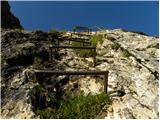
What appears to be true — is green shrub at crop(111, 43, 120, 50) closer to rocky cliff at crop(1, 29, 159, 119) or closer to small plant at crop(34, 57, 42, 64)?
rocky cliff at crop(1, 29, 159, 119)

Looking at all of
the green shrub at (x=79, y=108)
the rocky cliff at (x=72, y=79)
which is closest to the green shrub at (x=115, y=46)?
the rocky cliff at (x=72, y=79)

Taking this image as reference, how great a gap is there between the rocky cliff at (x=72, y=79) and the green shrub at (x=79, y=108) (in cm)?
27

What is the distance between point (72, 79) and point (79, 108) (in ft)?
7.06

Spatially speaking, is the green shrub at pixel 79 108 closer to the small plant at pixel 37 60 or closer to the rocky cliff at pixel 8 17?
the small plant at pixel 37 60

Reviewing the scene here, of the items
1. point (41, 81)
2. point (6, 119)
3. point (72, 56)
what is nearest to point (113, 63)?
point (72, 56)

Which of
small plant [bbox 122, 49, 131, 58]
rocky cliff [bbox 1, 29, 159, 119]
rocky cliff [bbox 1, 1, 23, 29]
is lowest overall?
rocky cliff [bbox 1, 29, 159, 119]

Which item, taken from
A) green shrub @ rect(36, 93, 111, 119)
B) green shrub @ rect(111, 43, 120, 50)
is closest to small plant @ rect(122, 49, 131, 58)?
green shrub @ rect(111, 43, 120, 50)

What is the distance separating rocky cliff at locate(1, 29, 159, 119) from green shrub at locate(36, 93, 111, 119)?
27 cm

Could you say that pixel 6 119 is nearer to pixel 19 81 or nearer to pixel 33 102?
pixel 33 102

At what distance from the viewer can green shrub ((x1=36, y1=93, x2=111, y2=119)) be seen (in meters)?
8.41

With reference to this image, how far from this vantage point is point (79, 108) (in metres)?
8.69

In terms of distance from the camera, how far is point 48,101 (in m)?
8.84

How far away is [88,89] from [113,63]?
2.44m

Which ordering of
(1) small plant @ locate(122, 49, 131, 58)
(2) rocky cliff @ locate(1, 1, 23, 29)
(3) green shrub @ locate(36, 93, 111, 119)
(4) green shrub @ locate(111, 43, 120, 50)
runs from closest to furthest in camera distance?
(3) green shrub @ locate(36, 93, 111, 119) → (1) small plant @ locate(122, 49, 131, 58) → (4) green shrub @ locate(111, 43, 120, 50) → (2) rocky cliff @ locate(1, 1, 23, 29)
